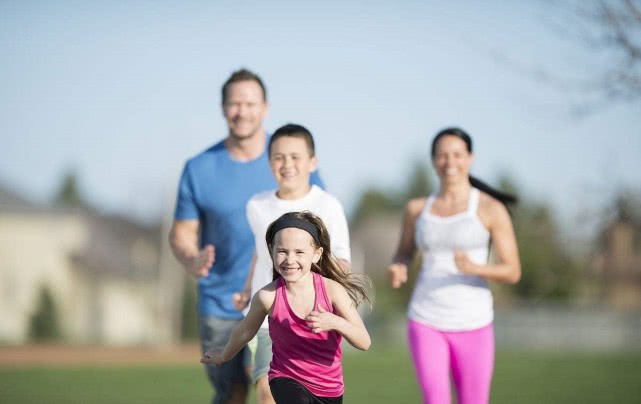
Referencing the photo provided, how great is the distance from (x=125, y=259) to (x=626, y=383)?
39.1 meters

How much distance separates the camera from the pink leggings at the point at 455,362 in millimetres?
6359

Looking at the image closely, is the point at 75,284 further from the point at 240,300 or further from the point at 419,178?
the point at 419,178

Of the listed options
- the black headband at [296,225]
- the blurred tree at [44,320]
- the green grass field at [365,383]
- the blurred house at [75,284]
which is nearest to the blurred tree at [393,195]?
the blurred house at [75,284]

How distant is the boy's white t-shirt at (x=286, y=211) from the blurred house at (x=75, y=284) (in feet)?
114

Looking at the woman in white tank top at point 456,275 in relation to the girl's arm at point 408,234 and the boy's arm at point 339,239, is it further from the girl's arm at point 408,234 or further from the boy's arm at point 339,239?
the boy's arm at point 339,239

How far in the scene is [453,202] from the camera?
677cm

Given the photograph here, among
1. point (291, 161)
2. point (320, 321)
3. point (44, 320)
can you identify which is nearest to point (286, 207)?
point (291, 161)

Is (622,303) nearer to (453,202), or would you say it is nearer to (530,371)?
(530,371)

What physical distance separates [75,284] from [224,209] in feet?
134

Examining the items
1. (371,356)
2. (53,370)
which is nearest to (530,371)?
(371,356)

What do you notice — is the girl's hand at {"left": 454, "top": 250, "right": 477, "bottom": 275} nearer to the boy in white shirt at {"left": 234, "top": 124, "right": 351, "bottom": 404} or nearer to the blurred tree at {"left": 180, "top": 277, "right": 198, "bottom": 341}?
the boy in white shirt at {"left": 234, "top": 124, "right": 351, "bottom": 404}

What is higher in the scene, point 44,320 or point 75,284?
point 75,284

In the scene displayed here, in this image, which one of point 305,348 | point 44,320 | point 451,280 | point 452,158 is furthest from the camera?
point 44,320

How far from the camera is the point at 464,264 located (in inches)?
245
